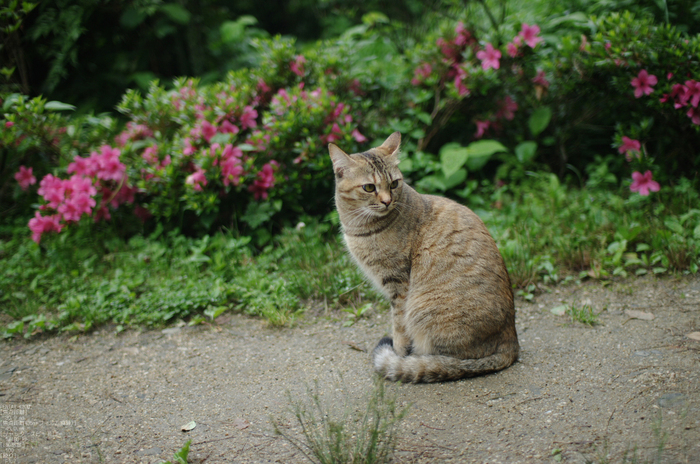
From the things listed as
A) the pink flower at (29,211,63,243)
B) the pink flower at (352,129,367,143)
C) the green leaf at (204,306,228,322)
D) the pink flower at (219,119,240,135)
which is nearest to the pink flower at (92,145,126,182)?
the pink flower at (29,211,63,243)

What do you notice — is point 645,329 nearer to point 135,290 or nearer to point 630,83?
point 630,83

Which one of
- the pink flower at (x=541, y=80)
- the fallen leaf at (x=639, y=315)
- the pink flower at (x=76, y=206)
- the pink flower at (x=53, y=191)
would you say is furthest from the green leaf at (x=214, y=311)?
the pink flower at (x=541, y=80)

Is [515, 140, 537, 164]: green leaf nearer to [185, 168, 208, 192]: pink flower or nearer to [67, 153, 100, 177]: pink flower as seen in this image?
[185, 168, 208, 192]: pink flower

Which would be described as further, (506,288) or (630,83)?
(630,83)

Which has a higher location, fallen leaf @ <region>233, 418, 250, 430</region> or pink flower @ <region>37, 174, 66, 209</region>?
pink flower @ <region>37, 174, 66, 209</region>

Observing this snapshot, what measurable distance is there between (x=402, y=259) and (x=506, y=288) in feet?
2.02

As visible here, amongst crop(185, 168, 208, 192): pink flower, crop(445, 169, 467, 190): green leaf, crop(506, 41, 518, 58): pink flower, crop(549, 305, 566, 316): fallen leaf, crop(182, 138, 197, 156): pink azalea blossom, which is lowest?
crop(549, 305, 566, 316): fallen leaf

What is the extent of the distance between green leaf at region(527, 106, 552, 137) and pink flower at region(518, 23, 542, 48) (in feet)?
2.22

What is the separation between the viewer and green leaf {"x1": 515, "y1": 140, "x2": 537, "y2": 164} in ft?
15.7

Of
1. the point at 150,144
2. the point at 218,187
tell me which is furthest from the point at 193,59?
the point at 218,187

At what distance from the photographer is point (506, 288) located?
277 cm

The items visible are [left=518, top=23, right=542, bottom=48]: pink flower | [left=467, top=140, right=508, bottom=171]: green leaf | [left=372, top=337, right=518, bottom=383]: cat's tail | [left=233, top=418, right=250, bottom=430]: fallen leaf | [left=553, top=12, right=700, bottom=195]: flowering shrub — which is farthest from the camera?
[left=467, top=140, right=508, bottom=171]: green leaf

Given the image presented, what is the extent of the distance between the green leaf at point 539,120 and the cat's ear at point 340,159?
8.36 ft

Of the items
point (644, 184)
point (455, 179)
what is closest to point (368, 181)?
point (455, 179)
